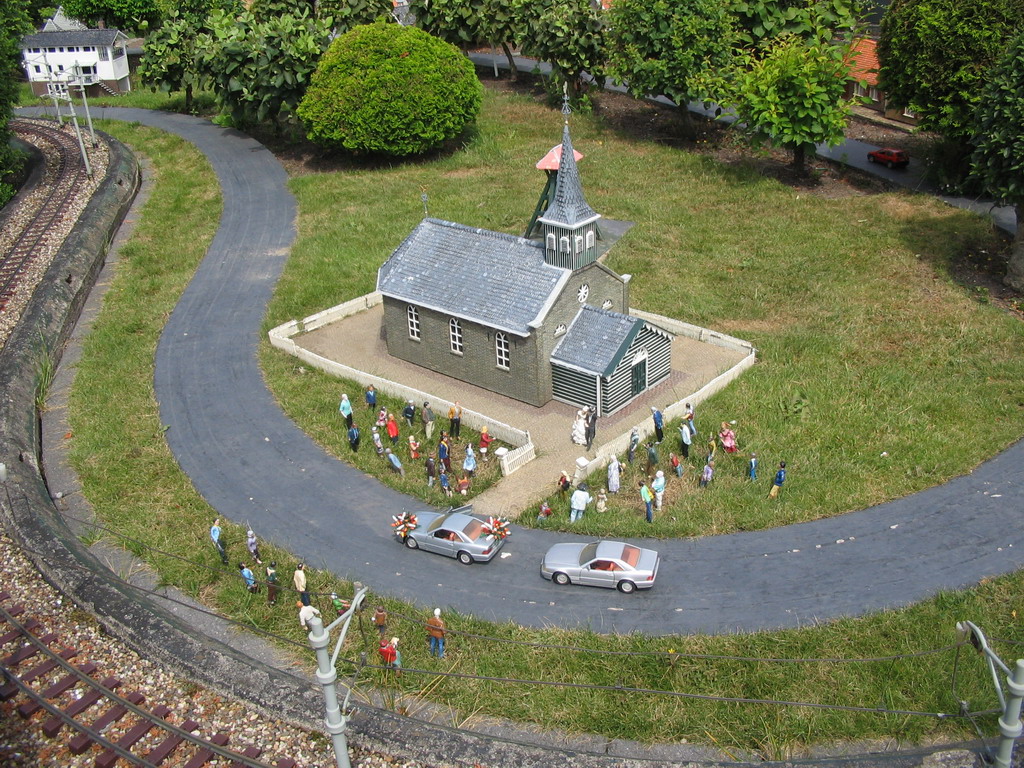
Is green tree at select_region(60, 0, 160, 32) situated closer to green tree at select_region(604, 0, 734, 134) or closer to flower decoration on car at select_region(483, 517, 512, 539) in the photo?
green tree at select_region(604, 0, 734, 134)

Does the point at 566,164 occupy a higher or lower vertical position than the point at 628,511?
higher

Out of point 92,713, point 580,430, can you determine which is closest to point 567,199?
point 580,430

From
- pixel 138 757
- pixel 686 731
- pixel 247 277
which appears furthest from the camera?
pixel 247 277

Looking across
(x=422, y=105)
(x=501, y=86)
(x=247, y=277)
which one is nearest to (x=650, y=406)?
(x=247, y=277)

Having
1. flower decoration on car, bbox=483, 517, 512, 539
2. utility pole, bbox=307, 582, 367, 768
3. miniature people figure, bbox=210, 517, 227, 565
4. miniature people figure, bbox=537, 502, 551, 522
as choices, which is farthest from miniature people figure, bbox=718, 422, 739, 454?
utility pole, bbox=307, 582, 367, 768

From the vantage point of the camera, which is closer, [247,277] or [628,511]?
[628,511]

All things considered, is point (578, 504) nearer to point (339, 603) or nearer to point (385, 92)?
point (339, 603)

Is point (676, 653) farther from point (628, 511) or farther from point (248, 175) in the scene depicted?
point (248, 175)
